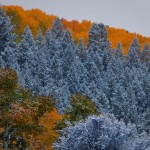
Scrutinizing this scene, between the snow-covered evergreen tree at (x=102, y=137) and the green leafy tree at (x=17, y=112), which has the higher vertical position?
the green leafy tree at (x=17, y=112)

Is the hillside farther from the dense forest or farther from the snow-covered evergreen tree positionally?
the snow-covered evergreen tree

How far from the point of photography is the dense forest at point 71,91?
29.0m

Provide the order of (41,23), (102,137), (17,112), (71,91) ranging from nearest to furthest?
(102,137)
(17,112)
(71,91)
(41,23)

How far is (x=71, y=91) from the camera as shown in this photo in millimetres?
96438

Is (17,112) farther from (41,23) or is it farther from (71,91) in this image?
(41,23)

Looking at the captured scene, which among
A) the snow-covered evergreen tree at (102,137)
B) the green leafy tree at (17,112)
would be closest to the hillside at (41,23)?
the green leafy tree at (17,112)

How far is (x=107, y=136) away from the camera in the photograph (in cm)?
2808

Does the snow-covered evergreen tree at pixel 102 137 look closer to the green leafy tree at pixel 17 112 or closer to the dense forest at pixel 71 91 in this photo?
the dense forest at pixel 71 91

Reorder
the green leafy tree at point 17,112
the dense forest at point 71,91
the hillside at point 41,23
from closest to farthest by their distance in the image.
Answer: the dense forest at point 71,91 < the green leafy tree at point 17,112 < the hillside at point 41,23

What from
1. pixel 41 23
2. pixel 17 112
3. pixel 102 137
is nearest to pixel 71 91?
pixel 17 112

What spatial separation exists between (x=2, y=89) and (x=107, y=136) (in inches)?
405

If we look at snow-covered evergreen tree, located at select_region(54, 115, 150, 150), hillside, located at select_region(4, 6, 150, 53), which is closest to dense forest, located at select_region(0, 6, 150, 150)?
snow-covered evergreen tree, located at select_region(54, 115, 150, 150)

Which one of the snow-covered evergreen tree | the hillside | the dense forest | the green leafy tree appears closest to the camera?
the snow-covered evergreen tree

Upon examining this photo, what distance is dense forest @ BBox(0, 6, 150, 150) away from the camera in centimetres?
2898
